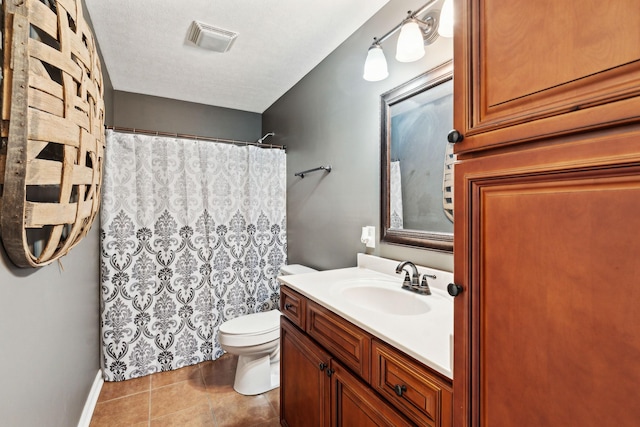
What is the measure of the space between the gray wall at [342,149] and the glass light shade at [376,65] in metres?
0.10

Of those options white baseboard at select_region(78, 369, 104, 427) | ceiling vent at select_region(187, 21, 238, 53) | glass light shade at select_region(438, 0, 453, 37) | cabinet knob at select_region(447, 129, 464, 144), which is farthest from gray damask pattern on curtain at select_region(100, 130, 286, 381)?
cabinet knob at select_region(447, 129, 464, 144)

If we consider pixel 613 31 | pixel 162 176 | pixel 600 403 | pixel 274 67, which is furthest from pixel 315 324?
pixel 274 67

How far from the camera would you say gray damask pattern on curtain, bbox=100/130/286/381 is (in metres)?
Answer: 2.19

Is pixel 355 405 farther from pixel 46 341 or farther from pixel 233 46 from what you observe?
pixel 233 46

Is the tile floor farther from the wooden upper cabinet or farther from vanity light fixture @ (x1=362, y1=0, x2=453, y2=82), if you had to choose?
vanity light fixture @ (x1=362, y1=0, x2=453, y2=82)

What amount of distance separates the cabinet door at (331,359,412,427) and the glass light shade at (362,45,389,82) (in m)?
1.35

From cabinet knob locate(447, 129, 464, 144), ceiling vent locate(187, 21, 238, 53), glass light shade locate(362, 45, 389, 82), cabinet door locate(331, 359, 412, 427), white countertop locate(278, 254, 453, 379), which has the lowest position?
cabinet door locate(331, 359, 412, 427)

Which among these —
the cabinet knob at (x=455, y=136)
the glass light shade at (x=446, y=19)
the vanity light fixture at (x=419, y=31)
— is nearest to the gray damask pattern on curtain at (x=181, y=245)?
the vanity light fixture at (x=419, y=31)

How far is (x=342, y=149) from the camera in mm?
2055

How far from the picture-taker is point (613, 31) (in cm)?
45

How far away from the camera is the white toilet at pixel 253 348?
1.95 metres

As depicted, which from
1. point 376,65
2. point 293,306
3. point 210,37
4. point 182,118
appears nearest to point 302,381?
point 293,306

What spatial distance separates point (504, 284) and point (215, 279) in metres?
2.34

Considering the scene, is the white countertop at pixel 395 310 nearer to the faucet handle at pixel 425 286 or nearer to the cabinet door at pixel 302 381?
the faucet handle at pixel 425 286
